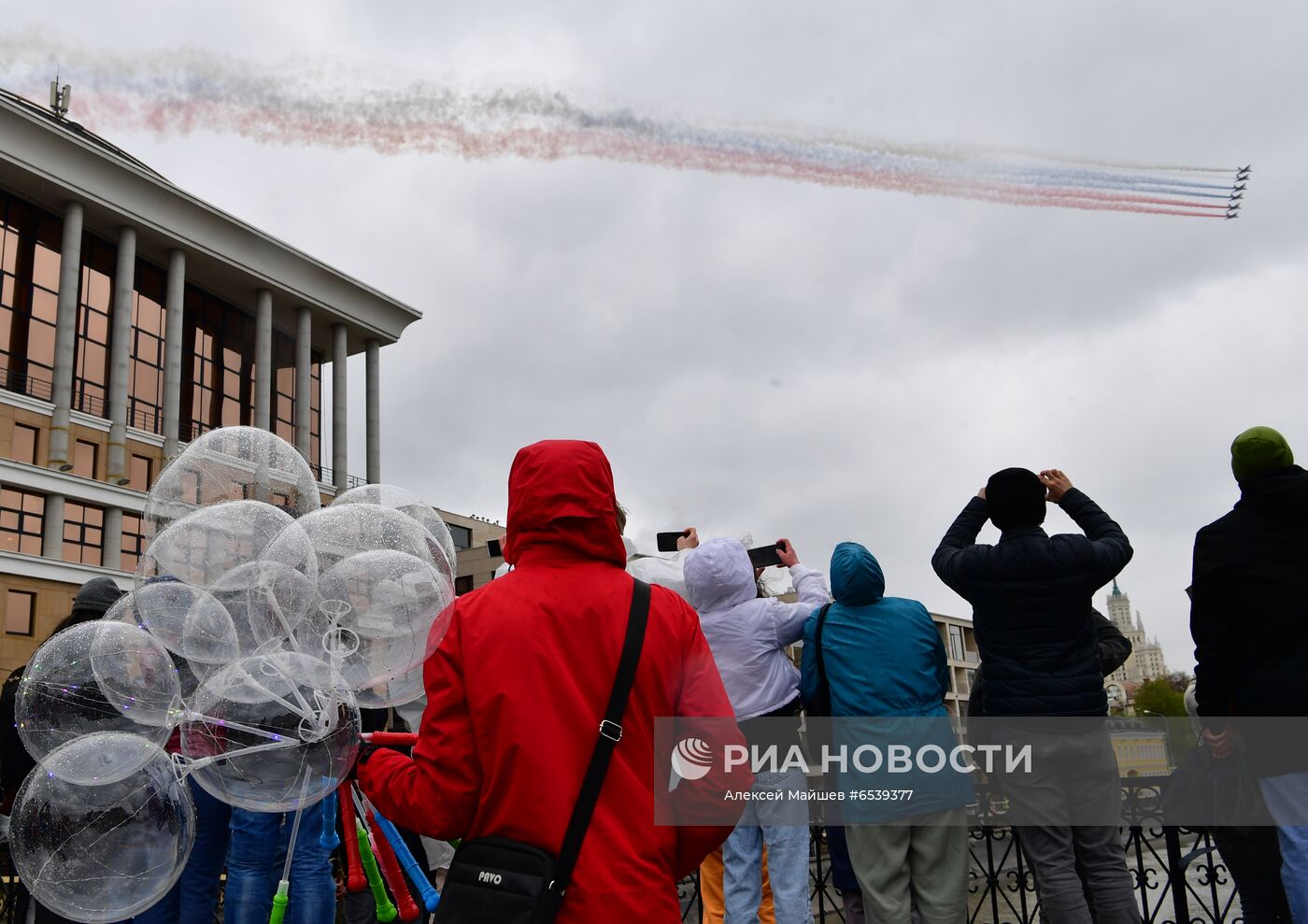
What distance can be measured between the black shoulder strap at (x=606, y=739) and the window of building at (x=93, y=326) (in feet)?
154

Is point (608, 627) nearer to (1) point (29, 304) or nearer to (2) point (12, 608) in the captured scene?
(2) point (12, 608)

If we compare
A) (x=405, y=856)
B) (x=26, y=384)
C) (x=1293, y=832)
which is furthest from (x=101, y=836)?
(x=26, y=384)

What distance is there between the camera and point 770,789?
534cm

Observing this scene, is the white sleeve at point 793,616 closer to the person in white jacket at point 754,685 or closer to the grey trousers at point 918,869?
the person in white jacket at point 754,685

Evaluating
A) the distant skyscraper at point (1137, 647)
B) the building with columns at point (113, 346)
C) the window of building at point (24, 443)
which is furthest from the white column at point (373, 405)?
the distant skyscraper at point (1137, 647)

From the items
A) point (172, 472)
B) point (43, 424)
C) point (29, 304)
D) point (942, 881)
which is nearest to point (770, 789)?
point (942, 881)

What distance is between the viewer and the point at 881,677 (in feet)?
17.4

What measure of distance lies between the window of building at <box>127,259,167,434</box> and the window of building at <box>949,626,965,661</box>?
7420 cm

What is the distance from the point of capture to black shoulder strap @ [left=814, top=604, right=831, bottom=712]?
18.0ft

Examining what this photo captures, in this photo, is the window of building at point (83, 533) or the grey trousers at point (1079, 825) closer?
the grey trousers at point (1079, 825)

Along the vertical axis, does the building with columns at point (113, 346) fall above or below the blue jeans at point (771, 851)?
above

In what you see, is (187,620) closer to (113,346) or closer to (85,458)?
(85,458)

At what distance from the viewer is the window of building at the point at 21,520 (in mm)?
38438

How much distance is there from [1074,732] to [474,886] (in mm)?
3135
